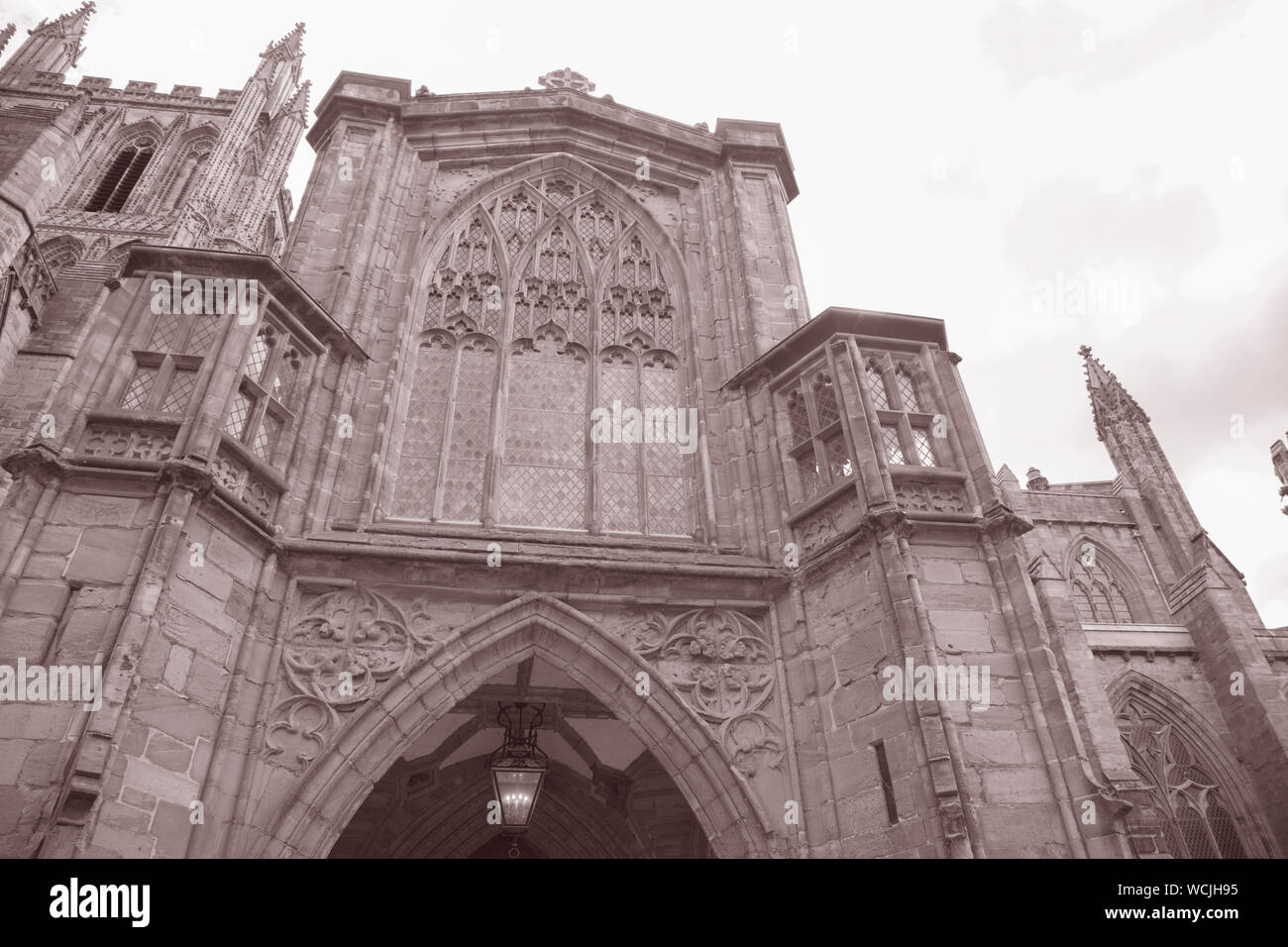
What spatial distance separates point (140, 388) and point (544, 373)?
4.48m

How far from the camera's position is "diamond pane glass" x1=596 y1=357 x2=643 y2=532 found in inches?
376

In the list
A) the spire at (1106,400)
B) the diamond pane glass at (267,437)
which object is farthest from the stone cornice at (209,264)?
the spire at (1106,400)

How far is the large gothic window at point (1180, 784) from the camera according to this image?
1852cm

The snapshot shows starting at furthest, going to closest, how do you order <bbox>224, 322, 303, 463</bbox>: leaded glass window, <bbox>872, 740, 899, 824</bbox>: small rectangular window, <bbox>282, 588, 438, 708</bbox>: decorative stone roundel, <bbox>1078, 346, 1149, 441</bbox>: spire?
1. <bbox>1078, 346, 1149, 441</bbox>: spire
2. <bbox>224, 322, 303, 463</bbox>: leaded glass window
3. <bbox>282, 588, 438, 708</bbox>: decorative stone roundel
4. <bbox>872, 740, 899, 824</bbox>: small rectangular window

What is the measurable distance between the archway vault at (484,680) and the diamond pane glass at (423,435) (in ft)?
6.69

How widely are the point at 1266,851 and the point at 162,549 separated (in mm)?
21775

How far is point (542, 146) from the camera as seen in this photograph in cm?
1293

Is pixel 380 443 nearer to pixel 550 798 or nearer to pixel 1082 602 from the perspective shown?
pixel 550 798

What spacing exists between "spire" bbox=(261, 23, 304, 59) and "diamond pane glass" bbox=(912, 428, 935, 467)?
169 feet

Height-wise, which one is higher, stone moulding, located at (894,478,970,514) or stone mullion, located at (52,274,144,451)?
stone mullion, located at (52,274,144,451)

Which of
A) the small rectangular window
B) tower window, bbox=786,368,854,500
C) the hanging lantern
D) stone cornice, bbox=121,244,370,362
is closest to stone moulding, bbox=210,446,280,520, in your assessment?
stone cornice, bbox=121,244,370,362

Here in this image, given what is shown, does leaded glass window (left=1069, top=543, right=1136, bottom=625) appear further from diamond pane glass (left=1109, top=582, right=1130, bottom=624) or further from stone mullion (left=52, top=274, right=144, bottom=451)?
stone mullion (left=52, top=274, right=144, bottom=451)

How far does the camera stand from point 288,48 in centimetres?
4938
